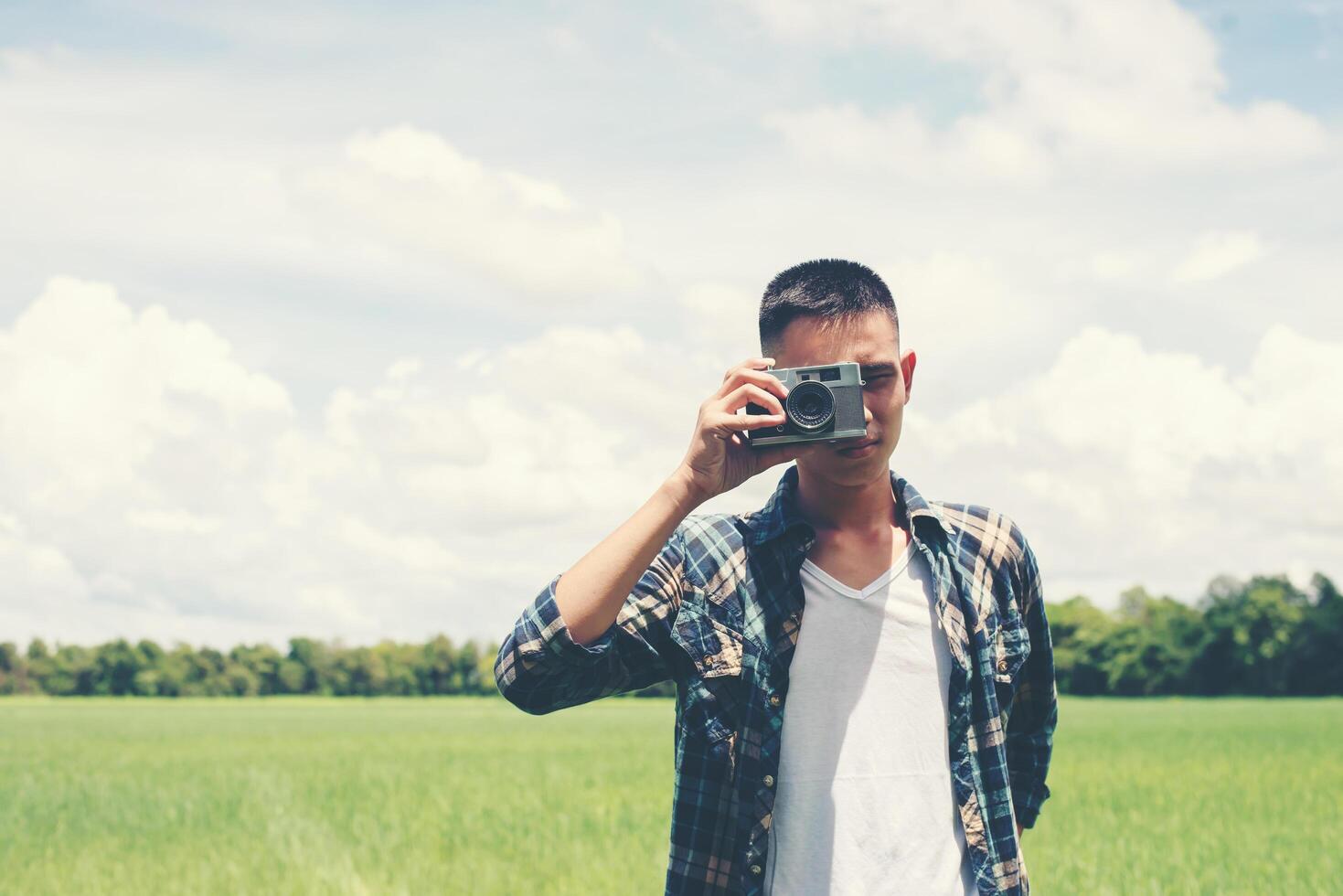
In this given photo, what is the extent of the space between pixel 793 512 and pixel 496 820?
378 inches

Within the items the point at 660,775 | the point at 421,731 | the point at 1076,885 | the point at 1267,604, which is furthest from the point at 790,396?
the point at 1267,604

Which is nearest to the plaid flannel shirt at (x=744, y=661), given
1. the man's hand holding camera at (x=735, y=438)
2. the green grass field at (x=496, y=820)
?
the man's hand holding camera at (x=735, y=438)

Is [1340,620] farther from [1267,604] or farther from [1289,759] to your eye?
[1289,759]

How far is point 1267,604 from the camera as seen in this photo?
77250 millimetres

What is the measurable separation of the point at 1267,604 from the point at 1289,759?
6543 centimetres

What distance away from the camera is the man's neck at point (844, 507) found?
245 cm

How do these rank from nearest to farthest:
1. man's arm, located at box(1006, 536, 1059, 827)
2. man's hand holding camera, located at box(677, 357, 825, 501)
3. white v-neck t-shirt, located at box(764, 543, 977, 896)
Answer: white v-neck t-shirt, located at box(764, 543, 977, 896)
man's hand holding camera, located at box(677, 357, 825, 501)
man's arm, located at box(1006, 536, 1059, 827)

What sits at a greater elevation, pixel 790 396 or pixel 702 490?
pixel 790 396

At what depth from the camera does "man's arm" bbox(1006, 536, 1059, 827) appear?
8.40ft

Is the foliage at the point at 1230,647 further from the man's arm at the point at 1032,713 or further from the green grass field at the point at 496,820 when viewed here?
the man's arm at the point at 1032,713

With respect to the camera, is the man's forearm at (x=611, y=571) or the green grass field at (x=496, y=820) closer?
the man's forearm at (x=611, y=571)

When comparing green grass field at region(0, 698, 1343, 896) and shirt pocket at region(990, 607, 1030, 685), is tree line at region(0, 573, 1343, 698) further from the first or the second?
shirt pocket at region(990, 607, 1030, 685)

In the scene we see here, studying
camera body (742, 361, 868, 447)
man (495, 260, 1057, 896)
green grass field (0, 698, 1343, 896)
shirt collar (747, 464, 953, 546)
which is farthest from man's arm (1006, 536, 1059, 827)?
green grass field (0, 698, 1343, 896)

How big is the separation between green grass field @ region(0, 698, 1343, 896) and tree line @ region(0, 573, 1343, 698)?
56988mm
